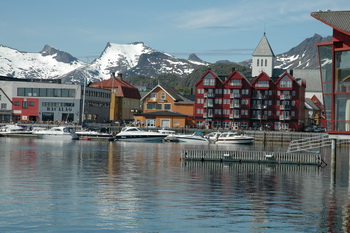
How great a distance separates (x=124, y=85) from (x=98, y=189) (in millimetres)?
146246

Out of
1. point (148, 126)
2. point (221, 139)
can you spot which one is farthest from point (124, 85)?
point (221, 139)

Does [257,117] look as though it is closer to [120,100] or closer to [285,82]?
[285,82]

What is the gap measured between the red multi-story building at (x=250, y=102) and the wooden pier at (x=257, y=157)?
7970cm

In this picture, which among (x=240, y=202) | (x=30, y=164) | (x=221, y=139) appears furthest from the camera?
(x=221, y=139)

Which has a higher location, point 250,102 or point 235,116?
point 250,102

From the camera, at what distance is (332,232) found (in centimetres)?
3080

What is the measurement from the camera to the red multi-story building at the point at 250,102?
14888 cm

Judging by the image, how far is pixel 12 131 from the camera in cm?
13088

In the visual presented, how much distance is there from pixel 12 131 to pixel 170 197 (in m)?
96.6

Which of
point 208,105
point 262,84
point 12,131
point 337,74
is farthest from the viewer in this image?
point 208,105

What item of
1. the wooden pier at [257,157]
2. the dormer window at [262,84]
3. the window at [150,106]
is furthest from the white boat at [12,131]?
the wooden pier at [257,157]

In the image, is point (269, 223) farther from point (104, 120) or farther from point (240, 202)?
point (104, 120)

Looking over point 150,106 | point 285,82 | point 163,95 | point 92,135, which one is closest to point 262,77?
point 285,82

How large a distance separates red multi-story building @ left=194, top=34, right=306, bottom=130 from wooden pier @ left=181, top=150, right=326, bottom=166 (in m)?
79.7
